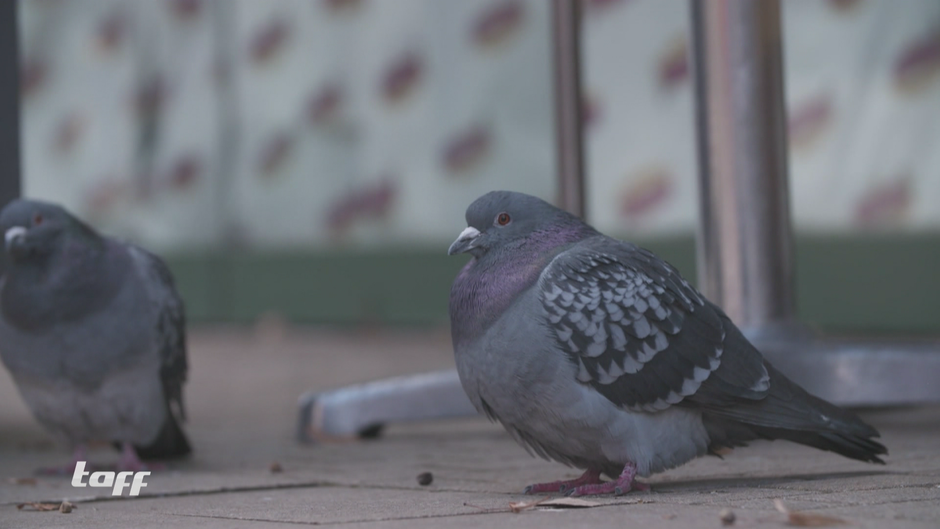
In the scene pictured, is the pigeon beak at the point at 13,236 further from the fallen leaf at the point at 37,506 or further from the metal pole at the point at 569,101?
the metal pole at the point at 569,101

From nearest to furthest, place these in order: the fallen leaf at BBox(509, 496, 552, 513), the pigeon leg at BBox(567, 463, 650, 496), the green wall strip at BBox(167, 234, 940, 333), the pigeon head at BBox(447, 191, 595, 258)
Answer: the fallen leaf at BBox(509, 496, 552, 513) < the pigeon leg at BBox(567, 463, 650, 496) < the pigeon head at BBox(447, 191, 595, 258) < the green wall strip at BBox(167, 234, 940, 333)

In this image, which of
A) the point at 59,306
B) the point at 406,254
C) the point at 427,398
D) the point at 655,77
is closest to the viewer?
the point at 59,306

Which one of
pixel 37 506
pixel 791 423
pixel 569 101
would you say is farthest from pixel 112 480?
pixel 569 101

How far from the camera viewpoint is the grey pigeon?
8.87 feet

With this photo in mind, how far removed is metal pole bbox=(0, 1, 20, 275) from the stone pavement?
38.0 inches

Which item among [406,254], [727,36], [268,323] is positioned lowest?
[268,323]

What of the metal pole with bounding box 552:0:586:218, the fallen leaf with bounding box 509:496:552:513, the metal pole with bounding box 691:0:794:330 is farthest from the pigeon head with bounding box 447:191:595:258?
the metal pole with bounding box 552:0:586:218

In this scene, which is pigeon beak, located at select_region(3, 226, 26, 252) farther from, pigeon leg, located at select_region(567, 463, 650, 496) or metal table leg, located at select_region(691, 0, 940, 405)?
metal table leg, located at select_region(691, 0, 940, 405)

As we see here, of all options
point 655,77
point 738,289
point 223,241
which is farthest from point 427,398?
point 223,241

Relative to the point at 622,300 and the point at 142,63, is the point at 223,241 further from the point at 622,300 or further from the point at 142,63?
the point at 622,300

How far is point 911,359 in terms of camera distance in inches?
151

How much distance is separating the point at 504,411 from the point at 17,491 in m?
1.32

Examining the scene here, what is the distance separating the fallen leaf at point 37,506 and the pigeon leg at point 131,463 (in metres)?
0.94

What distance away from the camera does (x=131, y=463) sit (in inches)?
151
